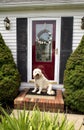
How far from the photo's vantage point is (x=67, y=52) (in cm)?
468

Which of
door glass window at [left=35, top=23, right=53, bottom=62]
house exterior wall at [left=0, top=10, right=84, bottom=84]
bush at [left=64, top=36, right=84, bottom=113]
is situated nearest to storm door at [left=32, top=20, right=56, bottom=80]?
door glass window at [left=35, top=23, right=53, bottom=62]

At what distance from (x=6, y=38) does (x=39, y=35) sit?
1043mm

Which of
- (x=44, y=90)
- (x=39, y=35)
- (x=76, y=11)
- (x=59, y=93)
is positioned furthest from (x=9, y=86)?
(x=76, y=11)

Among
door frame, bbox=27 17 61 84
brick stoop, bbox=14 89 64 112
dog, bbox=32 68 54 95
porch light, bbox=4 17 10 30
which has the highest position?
porch light, bbox=4 17 10 30

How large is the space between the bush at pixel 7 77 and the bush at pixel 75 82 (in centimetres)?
140

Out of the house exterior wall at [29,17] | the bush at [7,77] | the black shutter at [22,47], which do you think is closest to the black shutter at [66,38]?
the house exterior wall at [29,17]

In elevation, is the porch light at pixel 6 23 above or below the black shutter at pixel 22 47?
above

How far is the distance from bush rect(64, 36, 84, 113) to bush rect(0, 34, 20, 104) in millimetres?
1401

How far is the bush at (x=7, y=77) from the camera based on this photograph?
413 centimetres

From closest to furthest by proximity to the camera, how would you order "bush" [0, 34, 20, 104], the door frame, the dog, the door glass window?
"bush" [0, 34, 20, 104] < the dog < the door frame < the door glass window

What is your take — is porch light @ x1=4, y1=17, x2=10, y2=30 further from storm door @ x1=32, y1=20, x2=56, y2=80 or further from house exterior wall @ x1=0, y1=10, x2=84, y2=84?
storm door @ x1=32, y1=20, x2=56, y2=80

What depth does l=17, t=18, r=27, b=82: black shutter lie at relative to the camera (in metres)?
4.80

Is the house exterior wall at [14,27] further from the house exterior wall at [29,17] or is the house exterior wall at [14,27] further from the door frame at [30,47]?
the door frame at [30,47]

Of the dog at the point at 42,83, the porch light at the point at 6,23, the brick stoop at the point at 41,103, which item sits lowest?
the brick stoop at the point at 41,103
